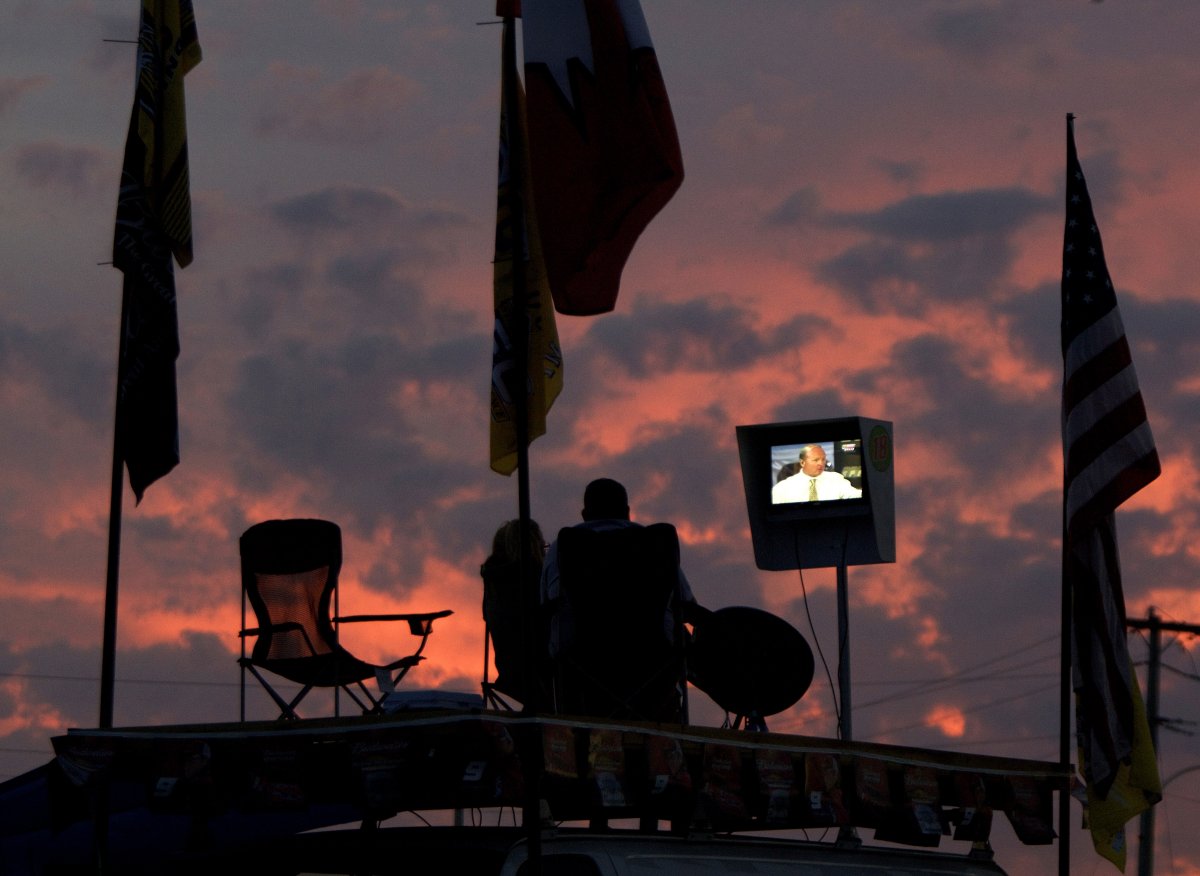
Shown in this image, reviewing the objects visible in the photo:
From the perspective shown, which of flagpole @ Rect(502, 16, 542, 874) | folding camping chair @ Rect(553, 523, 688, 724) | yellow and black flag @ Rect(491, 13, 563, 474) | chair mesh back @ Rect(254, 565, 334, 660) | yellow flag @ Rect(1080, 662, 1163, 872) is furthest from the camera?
chair mesh back @ Rect(254, 565, 334, 660)

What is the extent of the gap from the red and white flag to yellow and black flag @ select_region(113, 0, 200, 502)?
2.06 meters

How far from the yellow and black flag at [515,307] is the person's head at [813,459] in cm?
152

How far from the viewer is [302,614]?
9.93 meters

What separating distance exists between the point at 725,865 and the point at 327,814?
8.03ft

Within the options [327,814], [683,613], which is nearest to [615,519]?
[683,613]

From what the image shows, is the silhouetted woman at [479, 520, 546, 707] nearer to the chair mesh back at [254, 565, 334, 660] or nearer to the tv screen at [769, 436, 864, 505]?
the chair mesh back at [254, 565, 334, 660]

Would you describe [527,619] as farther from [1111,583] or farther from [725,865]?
[1111,583]

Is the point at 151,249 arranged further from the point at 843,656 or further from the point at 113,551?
the point at 843,656

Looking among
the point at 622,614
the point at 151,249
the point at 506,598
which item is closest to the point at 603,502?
the point at 622,614

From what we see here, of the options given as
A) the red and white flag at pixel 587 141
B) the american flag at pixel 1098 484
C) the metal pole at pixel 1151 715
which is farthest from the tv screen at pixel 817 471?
the metal pole at pixel 1151 715

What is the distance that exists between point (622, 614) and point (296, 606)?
8.09 ft

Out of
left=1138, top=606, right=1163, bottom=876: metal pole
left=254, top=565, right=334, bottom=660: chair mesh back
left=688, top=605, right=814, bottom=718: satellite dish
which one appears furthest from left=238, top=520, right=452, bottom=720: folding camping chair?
left=1138, top=606, right=1163, bottom=876: metal pole

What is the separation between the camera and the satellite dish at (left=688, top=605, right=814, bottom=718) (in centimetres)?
848

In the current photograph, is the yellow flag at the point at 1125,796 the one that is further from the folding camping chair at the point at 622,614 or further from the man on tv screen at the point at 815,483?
the folding camping chair at the point at 622,614
